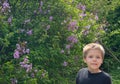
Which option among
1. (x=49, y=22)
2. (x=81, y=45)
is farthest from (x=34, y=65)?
(x=81, y=45)

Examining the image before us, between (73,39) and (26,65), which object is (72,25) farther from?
(26,65)

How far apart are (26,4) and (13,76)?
4.31ft

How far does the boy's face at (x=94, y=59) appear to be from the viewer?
3731 mm

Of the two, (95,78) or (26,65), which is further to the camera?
(26,65)

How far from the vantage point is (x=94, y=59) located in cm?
374

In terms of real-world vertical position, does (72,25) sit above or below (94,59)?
above

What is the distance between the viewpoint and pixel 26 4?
19.6ft

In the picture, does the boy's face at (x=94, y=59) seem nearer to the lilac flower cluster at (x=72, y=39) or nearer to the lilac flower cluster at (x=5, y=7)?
the lilac flower cluster at (x=5, y=7)

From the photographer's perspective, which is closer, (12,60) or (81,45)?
(12,60)

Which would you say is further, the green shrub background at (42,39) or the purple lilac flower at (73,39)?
the purple lilac flower at (73,39)

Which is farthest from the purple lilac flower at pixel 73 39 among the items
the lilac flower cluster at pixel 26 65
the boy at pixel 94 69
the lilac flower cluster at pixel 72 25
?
the boy at pixel 94 69

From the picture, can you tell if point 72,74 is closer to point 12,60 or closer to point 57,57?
point 57,57

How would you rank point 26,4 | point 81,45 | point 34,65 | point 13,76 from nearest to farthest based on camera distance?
point 13,76, point 34,65, point 26,4, point 81,45

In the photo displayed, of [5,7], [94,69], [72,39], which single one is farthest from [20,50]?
[94,69]
